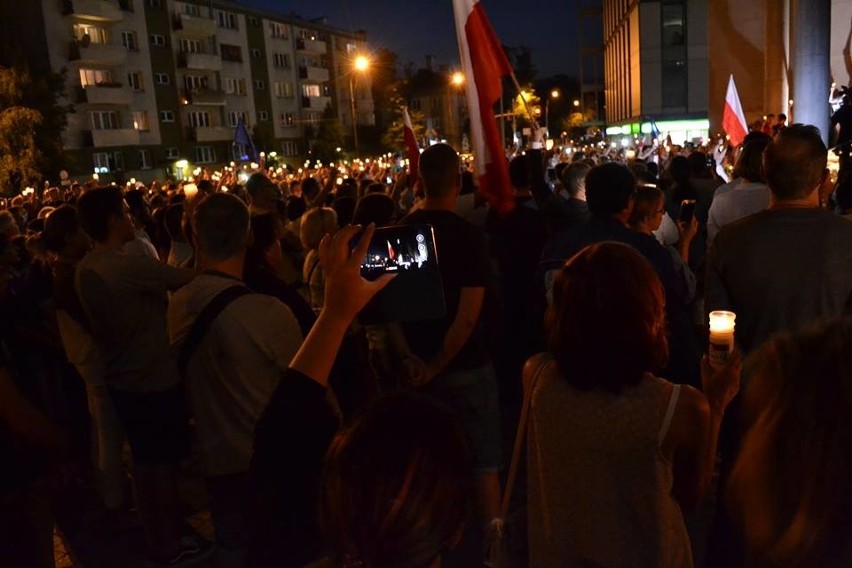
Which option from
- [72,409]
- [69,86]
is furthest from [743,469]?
[69,86]

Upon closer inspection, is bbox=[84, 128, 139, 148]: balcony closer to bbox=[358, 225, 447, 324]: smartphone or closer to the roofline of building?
the roofline of building

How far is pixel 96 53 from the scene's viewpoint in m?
42.5

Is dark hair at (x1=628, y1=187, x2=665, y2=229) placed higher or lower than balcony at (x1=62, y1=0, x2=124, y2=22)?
lower

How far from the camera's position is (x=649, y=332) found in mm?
2209

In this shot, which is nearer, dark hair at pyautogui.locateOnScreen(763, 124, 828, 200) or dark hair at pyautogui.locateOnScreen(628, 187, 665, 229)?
dark hair at pyautogui.locateOnScreen(763, 124, 828, 200)

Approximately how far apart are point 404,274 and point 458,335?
948mm

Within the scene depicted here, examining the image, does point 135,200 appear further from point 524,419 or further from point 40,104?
point 40,104

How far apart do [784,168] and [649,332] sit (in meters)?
1.70

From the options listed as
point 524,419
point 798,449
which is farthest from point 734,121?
point 798,449

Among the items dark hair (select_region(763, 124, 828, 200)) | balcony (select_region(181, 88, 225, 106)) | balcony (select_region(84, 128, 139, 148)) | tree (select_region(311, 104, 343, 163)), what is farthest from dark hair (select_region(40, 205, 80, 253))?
tree (select_region(311, 104, 343, 163))

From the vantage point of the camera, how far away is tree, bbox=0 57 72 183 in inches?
1188

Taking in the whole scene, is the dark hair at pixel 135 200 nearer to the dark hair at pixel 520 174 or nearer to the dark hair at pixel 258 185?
the dark hair at pixel 258 185

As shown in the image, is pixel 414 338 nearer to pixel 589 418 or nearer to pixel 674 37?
pixel 589 418

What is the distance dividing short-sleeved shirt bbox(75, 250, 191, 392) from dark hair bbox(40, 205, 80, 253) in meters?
0.69
